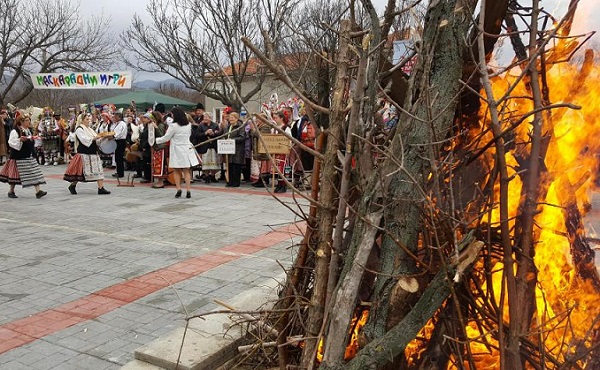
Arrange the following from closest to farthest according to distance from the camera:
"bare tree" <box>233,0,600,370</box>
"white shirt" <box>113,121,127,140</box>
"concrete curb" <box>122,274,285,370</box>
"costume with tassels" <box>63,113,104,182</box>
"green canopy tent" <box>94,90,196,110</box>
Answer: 1. "bare tree" <box>233,0,600,370</box>
2. "concrete curb" <box>122,274,285,370</box>
3. "costume with tassels" <box>63,113,104,182</box>
4. "white shirt" <box>113,121,127,140</box>
5. "green canopy tent" <box>94,90,196,110</box>

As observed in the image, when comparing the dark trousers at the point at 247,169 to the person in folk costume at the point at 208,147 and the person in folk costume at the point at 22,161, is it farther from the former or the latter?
the person in folk costume at the point at 22,161

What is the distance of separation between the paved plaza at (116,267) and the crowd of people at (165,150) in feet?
2.33

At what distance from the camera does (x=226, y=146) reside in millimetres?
12828

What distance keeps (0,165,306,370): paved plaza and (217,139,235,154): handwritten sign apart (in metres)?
2.26

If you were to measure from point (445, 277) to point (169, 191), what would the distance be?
1087 centimetres

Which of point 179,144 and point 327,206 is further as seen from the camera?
point 179,144

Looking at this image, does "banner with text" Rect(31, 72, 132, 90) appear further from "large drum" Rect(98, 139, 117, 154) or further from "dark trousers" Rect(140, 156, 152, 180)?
"large drum" Rect(98, 139, 117, 154)

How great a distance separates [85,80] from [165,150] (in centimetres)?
1291

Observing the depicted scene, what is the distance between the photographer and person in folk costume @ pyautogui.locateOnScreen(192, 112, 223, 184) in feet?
43.7

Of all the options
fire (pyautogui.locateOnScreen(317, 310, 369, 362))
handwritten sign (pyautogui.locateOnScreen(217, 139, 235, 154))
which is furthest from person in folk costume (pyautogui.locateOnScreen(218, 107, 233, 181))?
fire (pyautogui.locateOnScreen(317, 310, 369, 362))

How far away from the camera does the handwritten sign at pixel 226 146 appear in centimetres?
1277

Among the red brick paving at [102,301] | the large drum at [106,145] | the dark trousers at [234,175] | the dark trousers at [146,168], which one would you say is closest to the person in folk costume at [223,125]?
the dark trousers at [234,175]

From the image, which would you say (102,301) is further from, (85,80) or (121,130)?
(85,80)

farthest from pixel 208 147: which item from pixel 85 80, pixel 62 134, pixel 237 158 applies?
pixel 85 80
